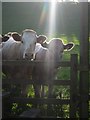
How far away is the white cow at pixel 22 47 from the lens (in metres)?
5.90

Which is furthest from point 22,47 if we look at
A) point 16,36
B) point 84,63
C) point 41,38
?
point 84,63

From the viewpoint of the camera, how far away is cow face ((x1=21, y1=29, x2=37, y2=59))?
5.83 metres

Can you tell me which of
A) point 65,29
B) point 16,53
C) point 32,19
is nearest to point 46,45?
point 16,53

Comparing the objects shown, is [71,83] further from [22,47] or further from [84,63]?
[22,47]

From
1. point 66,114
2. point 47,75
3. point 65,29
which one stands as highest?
point 65,29

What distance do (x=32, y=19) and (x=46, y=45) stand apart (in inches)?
618

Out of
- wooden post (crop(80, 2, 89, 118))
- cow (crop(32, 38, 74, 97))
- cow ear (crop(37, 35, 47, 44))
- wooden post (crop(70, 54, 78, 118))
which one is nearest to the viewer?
wooden post (crop(80, 2, 89, 118))

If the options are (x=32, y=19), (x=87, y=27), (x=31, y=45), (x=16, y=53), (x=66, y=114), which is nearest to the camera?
(x=87, y=27)

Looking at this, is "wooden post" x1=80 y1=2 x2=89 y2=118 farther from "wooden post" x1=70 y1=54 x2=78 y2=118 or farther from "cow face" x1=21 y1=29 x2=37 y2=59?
"cow face" x1=21 y1=29 x2=37 y2=59

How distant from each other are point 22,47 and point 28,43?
0.19 meters

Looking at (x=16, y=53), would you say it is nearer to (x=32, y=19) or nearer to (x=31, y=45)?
(x=31, y=45)

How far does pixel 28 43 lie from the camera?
5980mm

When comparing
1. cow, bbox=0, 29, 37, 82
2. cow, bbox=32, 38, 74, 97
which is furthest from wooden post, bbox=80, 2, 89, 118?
cow, bbox=0, 29, 37, 82

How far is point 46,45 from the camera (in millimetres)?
6598
